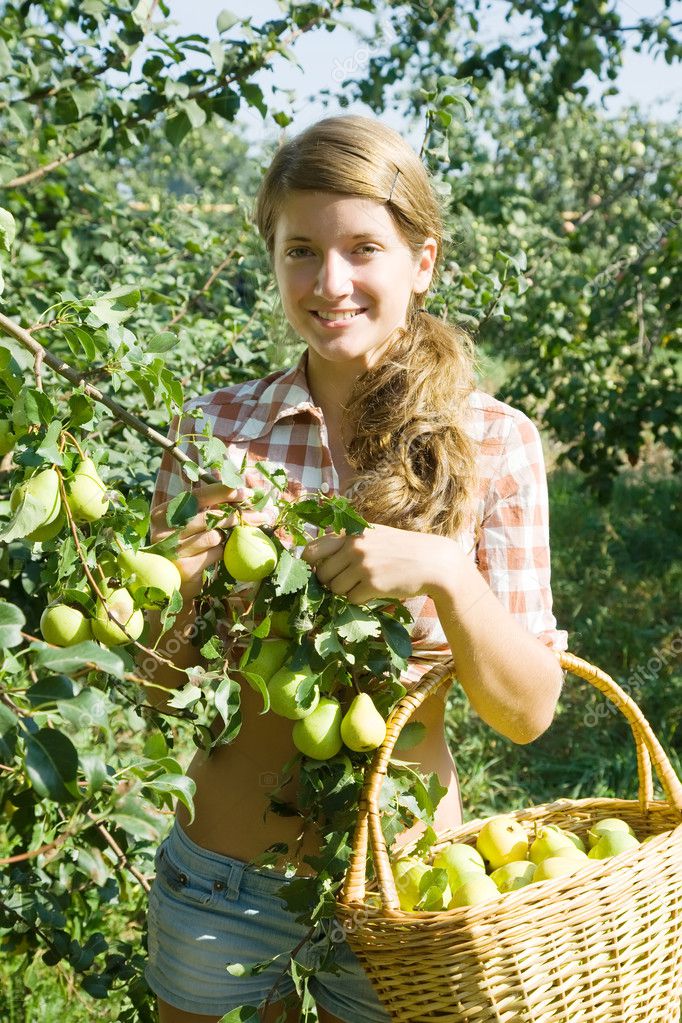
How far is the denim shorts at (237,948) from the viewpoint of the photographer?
1.24 metres

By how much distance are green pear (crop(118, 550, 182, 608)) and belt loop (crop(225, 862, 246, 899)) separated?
46 cm

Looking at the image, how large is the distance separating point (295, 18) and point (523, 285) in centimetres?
68

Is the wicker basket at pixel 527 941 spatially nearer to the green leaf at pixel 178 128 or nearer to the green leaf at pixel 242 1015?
the green leaf at pixel 242 1015

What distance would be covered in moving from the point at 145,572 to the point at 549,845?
2.03 ft

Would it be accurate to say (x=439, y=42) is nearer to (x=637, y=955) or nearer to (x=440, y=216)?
(x=440, y=216)

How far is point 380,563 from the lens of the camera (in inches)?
41.1

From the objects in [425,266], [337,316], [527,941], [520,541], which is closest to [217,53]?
[425,266]

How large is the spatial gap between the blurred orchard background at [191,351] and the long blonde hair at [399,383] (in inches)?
9.5

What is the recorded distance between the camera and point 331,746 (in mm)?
1110

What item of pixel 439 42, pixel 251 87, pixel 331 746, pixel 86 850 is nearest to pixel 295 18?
pixel 251 87

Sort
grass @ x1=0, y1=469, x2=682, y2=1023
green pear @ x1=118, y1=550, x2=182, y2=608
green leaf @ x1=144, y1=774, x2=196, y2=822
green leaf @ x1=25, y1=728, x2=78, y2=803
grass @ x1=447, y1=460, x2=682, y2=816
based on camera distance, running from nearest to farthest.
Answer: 1. green leaf @ x1=25, y1=728, x2=78, y2=803
2. green leaf @ x1=144, y1=774, x2=196, y2=822
3. green pear @ x1=118, y1=550, x2=182, y2=608
4. grass @ x1=0, y1=469, x2=682, y2=1023
5. grass @ x1=447, y1=460, x2=682, y2=816

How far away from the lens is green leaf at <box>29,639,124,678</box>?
28.4 inches

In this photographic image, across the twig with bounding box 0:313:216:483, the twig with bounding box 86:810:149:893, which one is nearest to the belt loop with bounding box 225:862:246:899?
the twig with bounding box 86:810:149:893

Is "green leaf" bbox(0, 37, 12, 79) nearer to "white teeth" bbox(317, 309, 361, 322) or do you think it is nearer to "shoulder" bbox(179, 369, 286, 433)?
"shoulder" bbox(179, 369, 286, 433)
